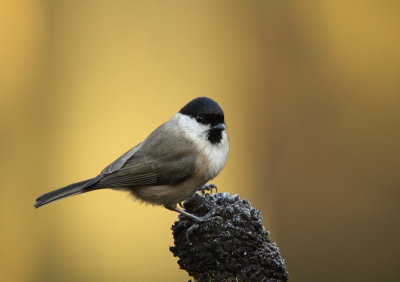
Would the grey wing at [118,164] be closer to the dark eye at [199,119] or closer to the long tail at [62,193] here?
the long tail at [62,193]

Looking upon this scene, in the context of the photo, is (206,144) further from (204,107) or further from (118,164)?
(118,164)

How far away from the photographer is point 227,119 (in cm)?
333

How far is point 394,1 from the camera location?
10.7ft

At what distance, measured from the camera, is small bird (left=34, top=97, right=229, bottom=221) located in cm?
199

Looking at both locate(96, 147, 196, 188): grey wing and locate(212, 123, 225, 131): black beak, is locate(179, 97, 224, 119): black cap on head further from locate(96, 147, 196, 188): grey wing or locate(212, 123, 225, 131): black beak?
locate(96, 147, 196, 188): grey wing

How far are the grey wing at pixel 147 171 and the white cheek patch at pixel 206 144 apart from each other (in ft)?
0.21

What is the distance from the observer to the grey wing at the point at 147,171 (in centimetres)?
204

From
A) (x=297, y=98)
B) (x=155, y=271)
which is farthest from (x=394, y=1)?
(x=155, y=271)

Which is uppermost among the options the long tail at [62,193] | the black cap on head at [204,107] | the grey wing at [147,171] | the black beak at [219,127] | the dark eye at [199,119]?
the black cap on head at [204,107]

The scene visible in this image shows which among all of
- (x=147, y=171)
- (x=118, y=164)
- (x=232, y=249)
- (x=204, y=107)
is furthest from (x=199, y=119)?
(x=232, y=249)

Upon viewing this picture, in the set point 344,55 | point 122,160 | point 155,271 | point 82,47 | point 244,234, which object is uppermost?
point 82,47

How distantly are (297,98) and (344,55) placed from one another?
0.44 m

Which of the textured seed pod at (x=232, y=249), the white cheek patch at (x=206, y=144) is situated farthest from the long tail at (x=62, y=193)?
the textured seed pod at (x=232, y=249)

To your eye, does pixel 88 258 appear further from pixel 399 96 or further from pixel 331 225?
pixel 399 96
